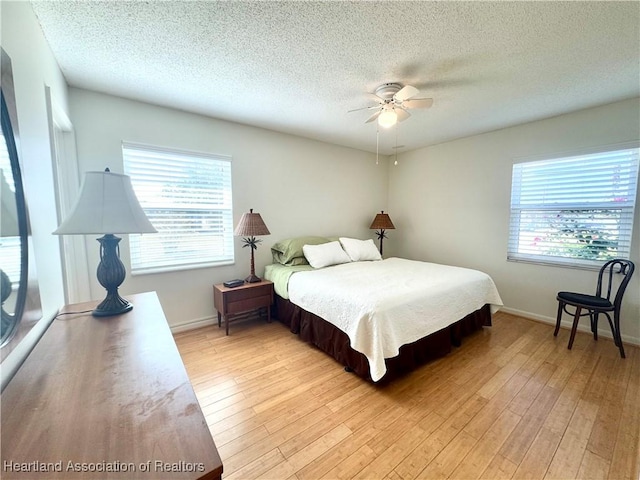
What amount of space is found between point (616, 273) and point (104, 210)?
4.44 meters

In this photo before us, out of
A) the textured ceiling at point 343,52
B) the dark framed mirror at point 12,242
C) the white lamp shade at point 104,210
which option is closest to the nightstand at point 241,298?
the white lamp shade at point 104,210

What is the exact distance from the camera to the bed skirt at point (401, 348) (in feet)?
6.97

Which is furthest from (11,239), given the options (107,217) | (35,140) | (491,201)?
(491,201)

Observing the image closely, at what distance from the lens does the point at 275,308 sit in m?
3.35

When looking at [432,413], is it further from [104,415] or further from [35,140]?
[35,140]

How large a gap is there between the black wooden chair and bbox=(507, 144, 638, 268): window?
0.17 m

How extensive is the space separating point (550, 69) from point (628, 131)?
1.40 metres

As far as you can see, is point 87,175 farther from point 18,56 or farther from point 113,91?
point 113,91

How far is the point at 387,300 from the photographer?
2.04 m

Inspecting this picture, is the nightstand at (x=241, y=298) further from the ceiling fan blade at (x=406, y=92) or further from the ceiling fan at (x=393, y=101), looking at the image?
the ceiling fan blade at (x=406, y=92)

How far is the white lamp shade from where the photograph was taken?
1258 millimetres

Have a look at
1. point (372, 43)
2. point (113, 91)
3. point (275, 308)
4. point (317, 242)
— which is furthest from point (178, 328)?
point (372, 43)

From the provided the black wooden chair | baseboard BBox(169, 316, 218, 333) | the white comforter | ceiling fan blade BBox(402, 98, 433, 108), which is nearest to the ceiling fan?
ceiling fan blade BBox(402, 98, 433, 108)

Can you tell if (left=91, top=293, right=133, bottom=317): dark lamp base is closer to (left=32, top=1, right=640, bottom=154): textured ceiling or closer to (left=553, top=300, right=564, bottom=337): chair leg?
(left=32, top=1, right=640, bottom=154): textured ceiling
